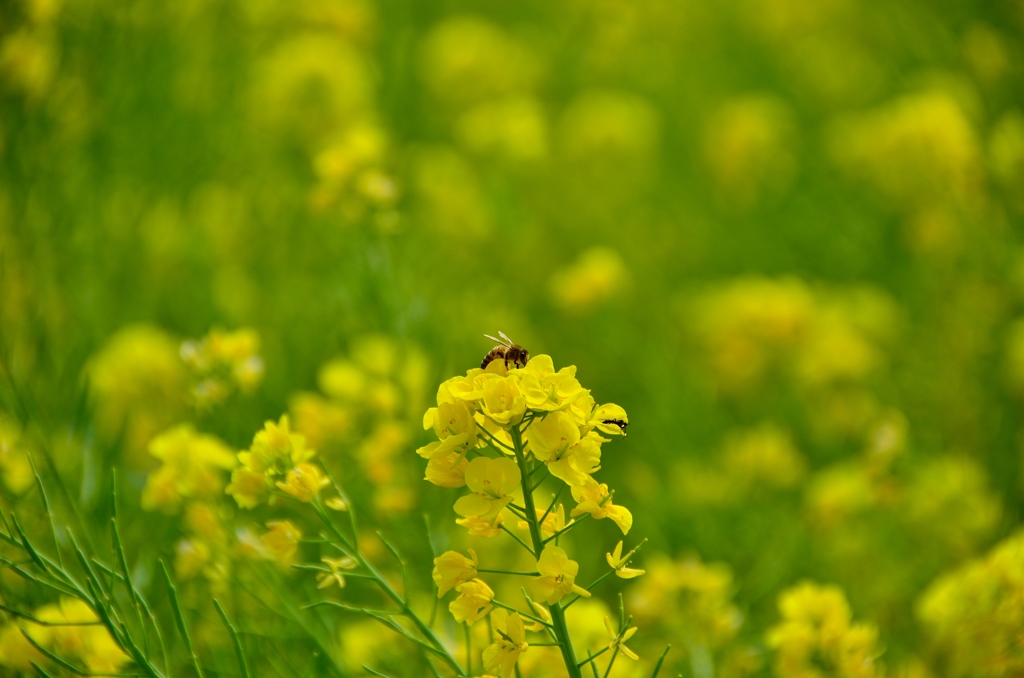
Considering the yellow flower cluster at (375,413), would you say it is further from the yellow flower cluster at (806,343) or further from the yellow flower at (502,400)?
the yellow flower cluster at (806,343)

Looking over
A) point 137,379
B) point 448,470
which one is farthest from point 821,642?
point 137,379

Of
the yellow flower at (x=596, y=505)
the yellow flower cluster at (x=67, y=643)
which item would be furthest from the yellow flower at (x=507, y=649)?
the yellow flower cluster at (x=67, y=643)

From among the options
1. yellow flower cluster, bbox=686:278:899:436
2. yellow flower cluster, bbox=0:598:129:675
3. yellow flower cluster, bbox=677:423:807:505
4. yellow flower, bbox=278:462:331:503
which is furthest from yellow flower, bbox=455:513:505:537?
yellow flower cluster, bbox=686:278:899:436

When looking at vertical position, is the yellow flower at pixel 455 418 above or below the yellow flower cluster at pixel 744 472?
below

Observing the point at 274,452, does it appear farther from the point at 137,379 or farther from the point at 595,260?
the point at 595,260

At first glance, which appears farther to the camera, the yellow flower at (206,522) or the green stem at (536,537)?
the yellow flower at (206,522)

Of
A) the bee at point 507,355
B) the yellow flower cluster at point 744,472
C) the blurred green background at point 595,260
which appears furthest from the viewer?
the yellow flower cluster at point 744,472

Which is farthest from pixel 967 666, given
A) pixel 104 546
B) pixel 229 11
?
pixel 229 11

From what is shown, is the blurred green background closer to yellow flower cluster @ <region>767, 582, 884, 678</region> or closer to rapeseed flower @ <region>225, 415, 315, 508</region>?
yellow flower cluster @ <region>767, 582, 884, 678</region>
